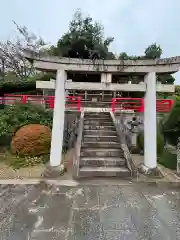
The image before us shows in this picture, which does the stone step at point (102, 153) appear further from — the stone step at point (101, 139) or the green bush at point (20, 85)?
the green bush at point (20, 85)

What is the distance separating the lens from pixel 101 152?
Answer: 7.16m

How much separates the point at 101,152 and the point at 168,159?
2.53 m

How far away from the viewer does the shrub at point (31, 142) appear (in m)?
7.68

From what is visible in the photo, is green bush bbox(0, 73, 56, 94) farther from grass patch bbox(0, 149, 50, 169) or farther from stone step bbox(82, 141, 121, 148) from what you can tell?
stone step bbox(82, 141, 121, 148)

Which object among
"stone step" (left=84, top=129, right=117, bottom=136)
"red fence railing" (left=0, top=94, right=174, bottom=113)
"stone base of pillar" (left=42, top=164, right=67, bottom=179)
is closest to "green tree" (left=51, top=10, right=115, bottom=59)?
"red fence railing" (left=0, top=94, right=174, bottom=113)

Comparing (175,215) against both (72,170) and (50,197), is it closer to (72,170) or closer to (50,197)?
(50,197)

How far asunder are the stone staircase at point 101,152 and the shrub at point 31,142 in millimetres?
1501

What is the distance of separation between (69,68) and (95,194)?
3.81m

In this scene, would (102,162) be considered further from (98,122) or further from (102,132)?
(98,122)

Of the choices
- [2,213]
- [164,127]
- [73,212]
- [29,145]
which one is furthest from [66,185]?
[164,127]

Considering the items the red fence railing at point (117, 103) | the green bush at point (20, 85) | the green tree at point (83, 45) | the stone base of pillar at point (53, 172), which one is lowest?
the stone base of pillar at point (53, 172)

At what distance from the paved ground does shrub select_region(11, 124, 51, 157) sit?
2.08 meters

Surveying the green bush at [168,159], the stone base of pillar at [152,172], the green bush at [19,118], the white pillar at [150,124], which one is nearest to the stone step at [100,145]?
the white pillar at [150,124]

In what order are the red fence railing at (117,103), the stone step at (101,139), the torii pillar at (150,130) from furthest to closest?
1. the red fence railing at (117,103)
2. the stone step at (101,139)
3. the torii pillar at (150,130)
